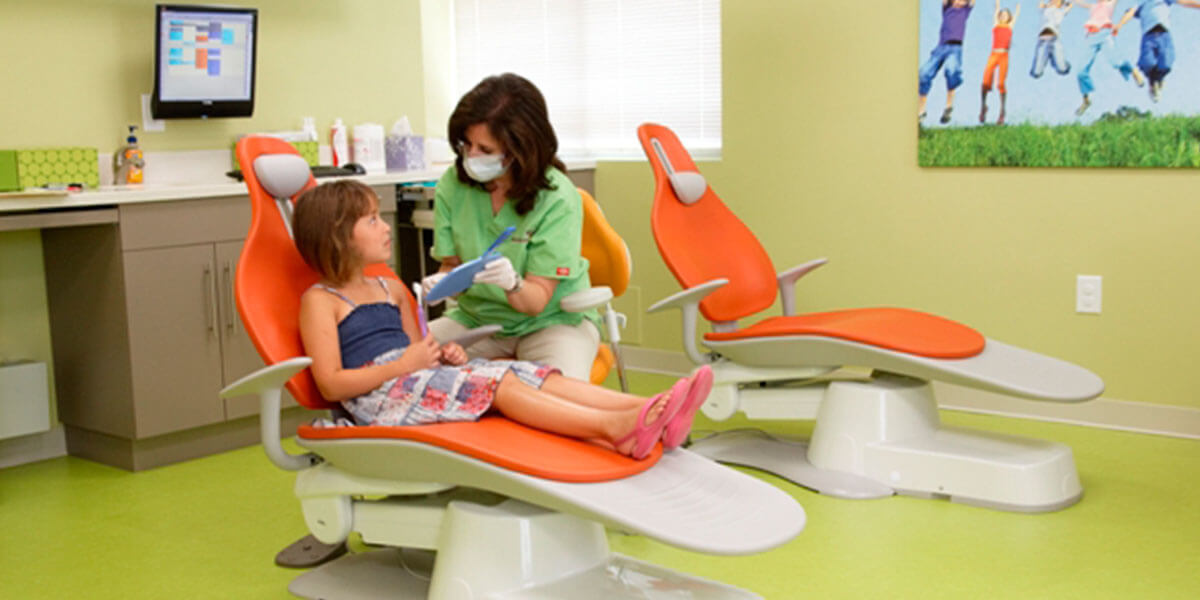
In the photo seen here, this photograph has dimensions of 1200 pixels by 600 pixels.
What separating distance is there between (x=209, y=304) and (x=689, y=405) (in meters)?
2.21

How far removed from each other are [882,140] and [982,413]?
1023mm

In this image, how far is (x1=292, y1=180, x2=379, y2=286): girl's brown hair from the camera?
2.66 metres

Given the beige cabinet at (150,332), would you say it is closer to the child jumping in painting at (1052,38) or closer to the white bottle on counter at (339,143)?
the white bottle on counter at (339,143)

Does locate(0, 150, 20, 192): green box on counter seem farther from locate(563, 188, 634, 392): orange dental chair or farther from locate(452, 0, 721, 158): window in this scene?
locate(452, 0, 721, 158): window

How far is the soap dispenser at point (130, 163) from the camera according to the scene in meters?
4.24

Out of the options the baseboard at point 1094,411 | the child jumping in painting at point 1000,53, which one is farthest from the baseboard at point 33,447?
the child jumping in painting at point 1000,53

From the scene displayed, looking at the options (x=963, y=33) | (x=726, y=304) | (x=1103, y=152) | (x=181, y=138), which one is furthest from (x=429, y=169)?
(x=1103, y=152)

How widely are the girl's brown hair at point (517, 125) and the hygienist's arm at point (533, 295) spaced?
18 centimetres

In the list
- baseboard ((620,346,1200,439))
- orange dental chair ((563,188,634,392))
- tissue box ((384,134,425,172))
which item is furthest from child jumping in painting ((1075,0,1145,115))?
tissue box ((384,134,425,172))

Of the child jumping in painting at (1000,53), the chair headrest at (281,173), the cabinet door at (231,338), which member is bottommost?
the cabinet door at (231,338)

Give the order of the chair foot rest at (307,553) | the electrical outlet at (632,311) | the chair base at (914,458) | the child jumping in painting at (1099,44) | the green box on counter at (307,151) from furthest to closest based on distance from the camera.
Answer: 1. the electrical outlet at (632,311)
2. the green box on counter at (307,151)
3. the child jumping in painting at (1099,44)
4. the chair base at (914,458)
5. the chair foot rest at (307,553)

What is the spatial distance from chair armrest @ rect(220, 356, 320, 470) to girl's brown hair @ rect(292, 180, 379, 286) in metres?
0.22

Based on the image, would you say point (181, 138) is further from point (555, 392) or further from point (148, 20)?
point (555, 392)

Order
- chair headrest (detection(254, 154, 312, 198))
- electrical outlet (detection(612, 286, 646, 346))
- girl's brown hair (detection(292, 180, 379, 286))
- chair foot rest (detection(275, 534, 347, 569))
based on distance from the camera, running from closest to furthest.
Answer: girl's brown hair (detection(292, 180, 379, 286)) → chair headrest (detection(254, 154, 312, 198)) → chair foot rest (detection(275, 534, 347, 569)) → electrical outlet (detection(612, 286, 646, 346))
